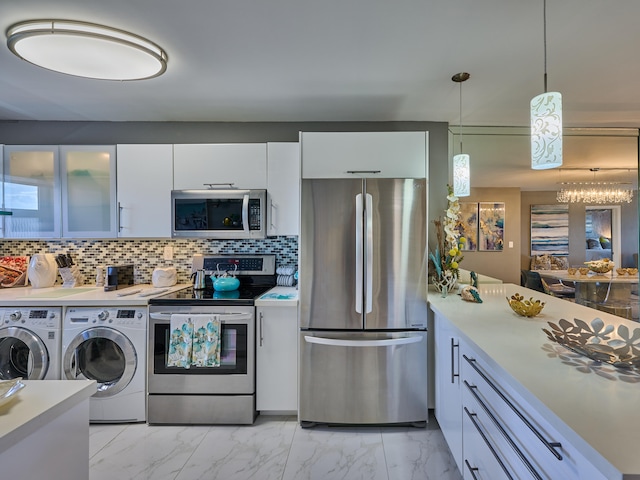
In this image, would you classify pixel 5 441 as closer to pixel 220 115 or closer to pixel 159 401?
pixel 159 401

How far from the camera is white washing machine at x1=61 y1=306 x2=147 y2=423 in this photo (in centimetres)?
234

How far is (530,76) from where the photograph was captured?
2070mm

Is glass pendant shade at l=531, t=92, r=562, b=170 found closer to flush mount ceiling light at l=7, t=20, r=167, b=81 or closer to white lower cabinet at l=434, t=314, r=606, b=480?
white lower cabinet at l=434, t=314, r=606, b=480

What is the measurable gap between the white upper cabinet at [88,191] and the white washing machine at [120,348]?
769 mm

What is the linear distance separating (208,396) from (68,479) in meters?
1.42

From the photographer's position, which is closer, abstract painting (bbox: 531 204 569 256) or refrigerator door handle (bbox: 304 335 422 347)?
refrigerator door handle (bbox: 304 335 422 347)

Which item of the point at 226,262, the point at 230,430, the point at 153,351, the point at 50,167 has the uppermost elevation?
the point at 50,167

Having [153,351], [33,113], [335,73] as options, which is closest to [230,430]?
[153,351]

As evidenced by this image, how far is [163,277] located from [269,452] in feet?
5.54

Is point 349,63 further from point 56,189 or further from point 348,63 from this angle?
point 56,189

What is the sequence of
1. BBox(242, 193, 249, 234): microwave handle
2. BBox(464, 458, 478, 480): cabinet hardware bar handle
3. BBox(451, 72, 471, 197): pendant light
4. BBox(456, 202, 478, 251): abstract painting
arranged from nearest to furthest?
BBox(464, 458, 478, 480): cabinet hardware bar handle, BBox(451, 72, 471, 197): pendant light, BBox(242, 193, 249, 234): microwave handle, BBox(456, 202, 478, 251): abstract painting

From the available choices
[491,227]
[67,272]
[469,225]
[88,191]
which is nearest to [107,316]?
[67,272]

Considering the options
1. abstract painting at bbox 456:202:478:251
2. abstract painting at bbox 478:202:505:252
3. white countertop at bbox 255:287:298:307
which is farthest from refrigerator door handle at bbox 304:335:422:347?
abstract painting at bbox 478:202:505:252

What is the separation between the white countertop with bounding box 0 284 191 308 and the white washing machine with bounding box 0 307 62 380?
0.17ft
